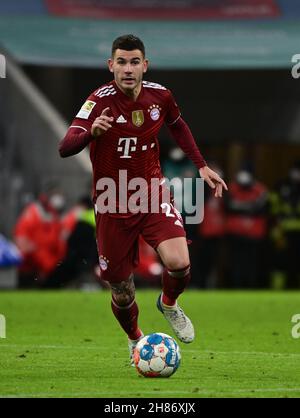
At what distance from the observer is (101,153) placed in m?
10.3

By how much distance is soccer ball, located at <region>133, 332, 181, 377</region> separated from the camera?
964cm

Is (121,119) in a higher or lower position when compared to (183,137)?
higher

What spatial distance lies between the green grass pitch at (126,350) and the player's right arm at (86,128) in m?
1.65

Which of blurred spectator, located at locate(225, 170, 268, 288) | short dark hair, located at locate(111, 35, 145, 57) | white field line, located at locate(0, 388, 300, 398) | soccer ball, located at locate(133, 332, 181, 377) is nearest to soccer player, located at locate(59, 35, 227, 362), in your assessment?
short dark hair, located at locate(111, 35, 145, 57)

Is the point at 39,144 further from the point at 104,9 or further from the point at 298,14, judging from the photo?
the point at 298,14

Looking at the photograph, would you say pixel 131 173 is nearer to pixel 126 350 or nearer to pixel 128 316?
pixel 128 316

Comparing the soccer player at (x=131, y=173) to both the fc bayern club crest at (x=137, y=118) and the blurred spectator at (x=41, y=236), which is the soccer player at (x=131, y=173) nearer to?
the fc bayern club crest at (x=137, y=118)

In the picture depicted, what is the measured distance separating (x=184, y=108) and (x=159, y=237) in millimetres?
12257

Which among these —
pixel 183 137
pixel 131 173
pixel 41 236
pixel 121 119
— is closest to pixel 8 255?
pixel 41 236

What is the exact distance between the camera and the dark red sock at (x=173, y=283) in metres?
10.4

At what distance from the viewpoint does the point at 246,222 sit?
2244 centimetres

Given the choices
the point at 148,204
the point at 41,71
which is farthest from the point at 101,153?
the point at 41,71

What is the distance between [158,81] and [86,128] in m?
12.7

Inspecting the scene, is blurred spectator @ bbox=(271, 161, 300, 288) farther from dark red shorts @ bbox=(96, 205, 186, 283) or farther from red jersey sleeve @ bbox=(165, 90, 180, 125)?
dark red shorts @ bbox=(96, 205, 186, 283)
